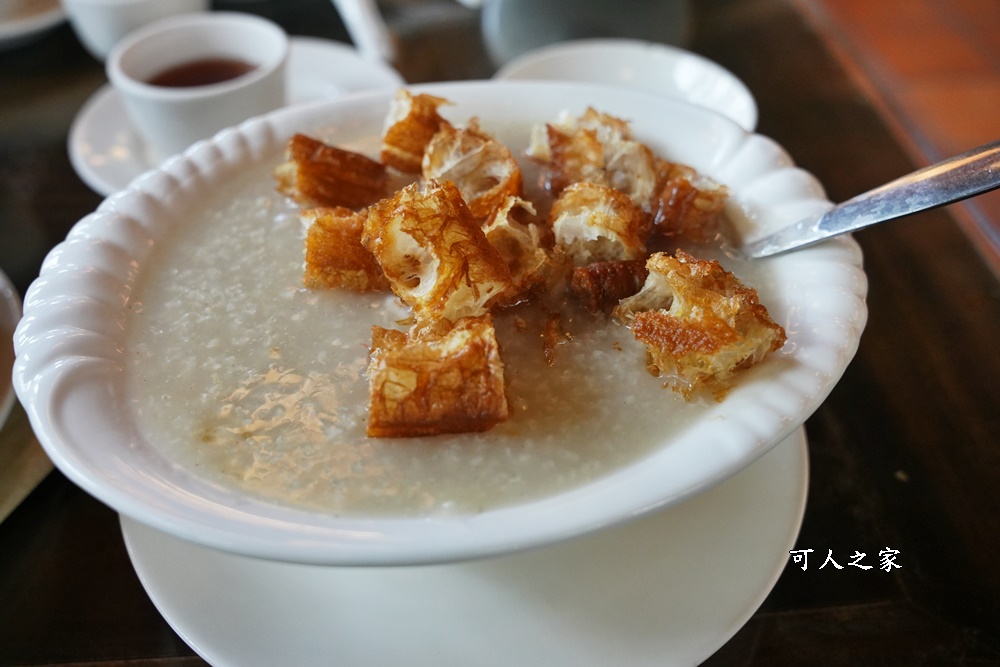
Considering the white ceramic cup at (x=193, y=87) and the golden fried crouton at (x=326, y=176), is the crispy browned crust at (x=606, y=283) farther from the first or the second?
the white ceramic cup at (x=193, y=87)

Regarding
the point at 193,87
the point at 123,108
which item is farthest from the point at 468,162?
the point at 123,108

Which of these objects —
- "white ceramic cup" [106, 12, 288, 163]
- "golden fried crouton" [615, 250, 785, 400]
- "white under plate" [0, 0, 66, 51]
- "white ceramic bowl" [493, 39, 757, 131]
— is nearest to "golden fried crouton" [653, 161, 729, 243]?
Result: "golden fried crouton" [615, 250, 785, 400]

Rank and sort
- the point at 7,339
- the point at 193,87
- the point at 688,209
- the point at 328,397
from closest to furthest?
1. the point at 328,397
2. the point at 688,209
3. the point at 7,339
4. the point at 193,87

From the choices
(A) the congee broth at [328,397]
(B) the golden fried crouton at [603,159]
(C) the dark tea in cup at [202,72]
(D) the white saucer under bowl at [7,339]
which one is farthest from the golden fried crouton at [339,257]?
(C) the dark tea in cup at [202,72]

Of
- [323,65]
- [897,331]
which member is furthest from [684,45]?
[897,331]

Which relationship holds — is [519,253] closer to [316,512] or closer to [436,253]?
[436,253]

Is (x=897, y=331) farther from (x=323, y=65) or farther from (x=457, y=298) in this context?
(x=323, y=65)
